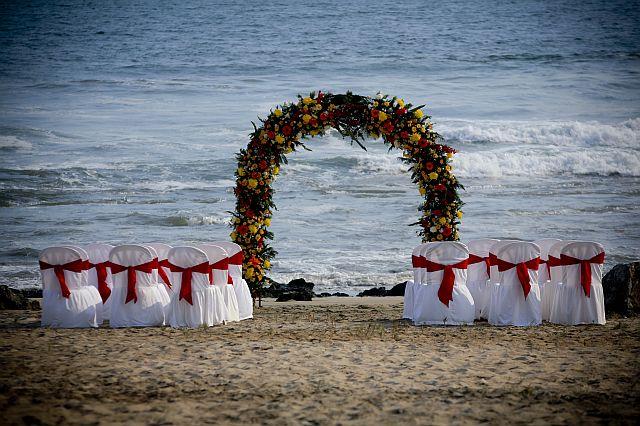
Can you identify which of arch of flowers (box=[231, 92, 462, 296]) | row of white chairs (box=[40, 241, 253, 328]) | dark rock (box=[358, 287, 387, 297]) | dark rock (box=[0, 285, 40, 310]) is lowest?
dark rock (box=[358, 287, 387, 297])

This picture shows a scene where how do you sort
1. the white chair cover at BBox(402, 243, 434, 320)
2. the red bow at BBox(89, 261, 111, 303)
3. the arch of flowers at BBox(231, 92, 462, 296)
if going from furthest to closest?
1. the arch of flowers at BBox(231, 92, 462, 296)
2. the red bow at BBox(89, 261, 111, 303)
3. the white chair cover at BBox(402, 243, 434, 320)

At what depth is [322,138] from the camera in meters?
31.7

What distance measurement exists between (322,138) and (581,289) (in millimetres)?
23079

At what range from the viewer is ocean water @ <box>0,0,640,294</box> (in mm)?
20703

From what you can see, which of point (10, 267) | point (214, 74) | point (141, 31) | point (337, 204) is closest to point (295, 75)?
point (214, 74)

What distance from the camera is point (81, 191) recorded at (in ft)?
83.4

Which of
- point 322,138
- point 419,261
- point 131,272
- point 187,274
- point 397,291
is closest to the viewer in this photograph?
point 187,274

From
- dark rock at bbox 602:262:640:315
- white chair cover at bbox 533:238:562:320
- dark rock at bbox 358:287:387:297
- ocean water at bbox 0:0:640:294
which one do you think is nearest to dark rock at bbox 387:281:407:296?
dark rock at bbox 358:287:387:297

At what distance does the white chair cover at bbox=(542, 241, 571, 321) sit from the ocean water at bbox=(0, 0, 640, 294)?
213 inches

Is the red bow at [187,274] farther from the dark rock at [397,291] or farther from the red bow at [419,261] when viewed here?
the dark rock at [397,291]

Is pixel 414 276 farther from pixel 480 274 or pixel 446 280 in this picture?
pixel 480 274

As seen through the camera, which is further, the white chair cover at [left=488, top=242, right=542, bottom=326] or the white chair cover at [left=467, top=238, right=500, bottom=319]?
the white chair cover at [left=467, top=238, right=500, bottom=319]

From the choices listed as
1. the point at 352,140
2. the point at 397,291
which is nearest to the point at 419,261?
the point at 352,140

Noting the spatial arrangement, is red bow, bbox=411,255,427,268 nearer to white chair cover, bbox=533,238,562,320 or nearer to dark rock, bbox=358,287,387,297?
white chair cover, bbox=533,238,562,320
